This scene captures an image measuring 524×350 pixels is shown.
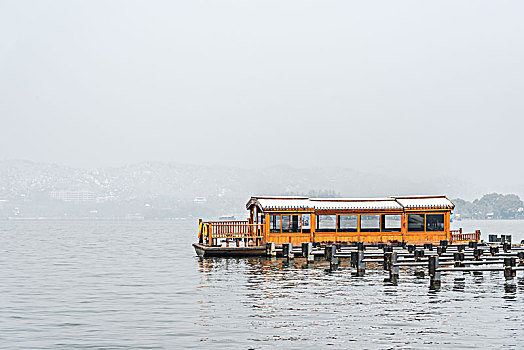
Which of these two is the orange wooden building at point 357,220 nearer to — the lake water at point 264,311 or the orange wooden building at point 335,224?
the orange wooden building at point 335,224

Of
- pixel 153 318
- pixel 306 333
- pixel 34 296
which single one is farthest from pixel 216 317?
pixel 34 296

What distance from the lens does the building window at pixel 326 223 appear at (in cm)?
5928

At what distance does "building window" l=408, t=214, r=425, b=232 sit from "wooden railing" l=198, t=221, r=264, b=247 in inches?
478

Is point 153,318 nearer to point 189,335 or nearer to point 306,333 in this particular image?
point 189,335

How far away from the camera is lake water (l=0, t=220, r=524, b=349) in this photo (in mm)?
25000

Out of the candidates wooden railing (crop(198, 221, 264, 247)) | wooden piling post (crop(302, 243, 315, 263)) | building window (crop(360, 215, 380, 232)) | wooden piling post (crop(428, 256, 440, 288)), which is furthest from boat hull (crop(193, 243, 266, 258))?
wooden piling post (crop(428, 256, 440, 288))

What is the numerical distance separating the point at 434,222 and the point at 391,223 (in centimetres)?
349

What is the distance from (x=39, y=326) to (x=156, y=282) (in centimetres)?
1810

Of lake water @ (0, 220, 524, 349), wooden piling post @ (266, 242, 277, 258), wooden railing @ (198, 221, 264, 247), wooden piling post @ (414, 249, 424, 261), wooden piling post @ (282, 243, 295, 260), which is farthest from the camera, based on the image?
wooden railing @ (198, 221, 264, 247)

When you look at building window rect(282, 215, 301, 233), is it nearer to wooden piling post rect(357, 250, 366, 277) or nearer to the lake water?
the lake water

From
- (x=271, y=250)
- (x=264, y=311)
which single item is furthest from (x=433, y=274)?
→ (x=271, y=250)

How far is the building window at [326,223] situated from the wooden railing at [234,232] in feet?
16.3

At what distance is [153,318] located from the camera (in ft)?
98.0

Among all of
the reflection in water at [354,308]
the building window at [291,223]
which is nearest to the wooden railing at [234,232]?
the building window at [291,223]
